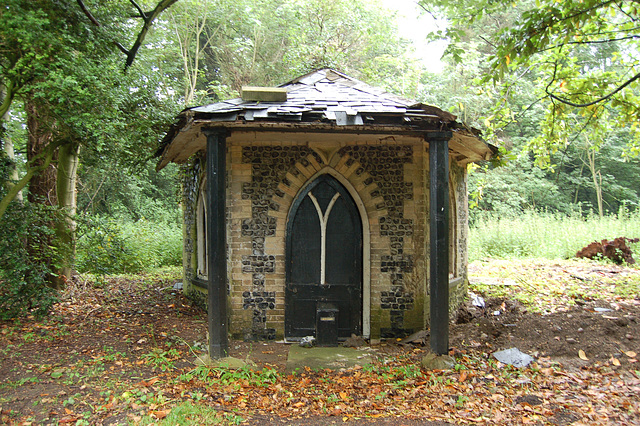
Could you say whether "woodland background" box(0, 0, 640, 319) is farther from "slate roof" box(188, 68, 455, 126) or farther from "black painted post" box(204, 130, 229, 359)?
"black painted post" box(204, 130, 229, 359)

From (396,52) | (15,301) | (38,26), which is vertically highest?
(396,52)

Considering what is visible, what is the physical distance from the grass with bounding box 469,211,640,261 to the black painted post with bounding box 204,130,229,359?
40.3 ft

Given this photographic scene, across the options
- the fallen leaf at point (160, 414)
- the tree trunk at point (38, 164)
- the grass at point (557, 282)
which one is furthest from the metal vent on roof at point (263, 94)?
the grass at point (557, 282)

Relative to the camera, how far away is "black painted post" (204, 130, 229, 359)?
5.84 meters

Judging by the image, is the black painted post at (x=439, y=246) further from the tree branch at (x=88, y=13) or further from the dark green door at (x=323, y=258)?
the tree branch at (x=88, y=13)

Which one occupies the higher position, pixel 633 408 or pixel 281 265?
pixel 281 265

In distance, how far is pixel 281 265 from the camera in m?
7.21

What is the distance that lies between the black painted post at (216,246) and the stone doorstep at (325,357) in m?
1.06

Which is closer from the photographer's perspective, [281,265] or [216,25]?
[281,265]

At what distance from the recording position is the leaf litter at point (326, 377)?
180 inches

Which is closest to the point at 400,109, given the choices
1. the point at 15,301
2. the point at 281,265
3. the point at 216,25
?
the point at 281,265

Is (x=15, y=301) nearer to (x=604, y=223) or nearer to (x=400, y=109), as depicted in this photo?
(x=400, y=109)

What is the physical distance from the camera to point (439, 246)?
5.99 meters

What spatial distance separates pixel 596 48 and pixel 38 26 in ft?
87.6
